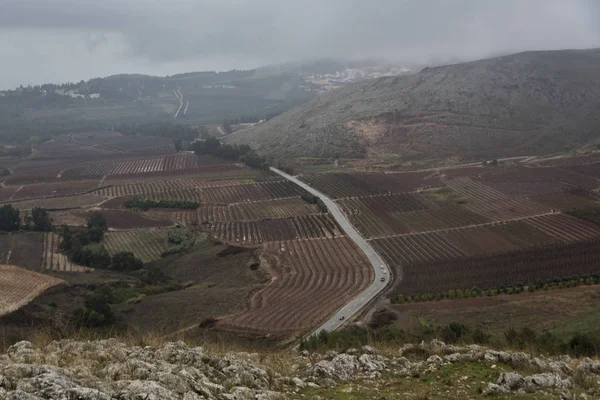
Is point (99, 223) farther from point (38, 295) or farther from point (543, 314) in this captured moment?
point (543, 314)

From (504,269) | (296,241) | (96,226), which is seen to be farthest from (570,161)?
(96,226)

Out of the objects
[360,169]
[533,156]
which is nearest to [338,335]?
[360,169]

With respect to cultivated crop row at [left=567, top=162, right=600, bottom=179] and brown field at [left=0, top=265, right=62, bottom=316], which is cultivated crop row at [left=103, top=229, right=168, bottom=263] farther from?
cultivated crop row at [left=567, top=162, right=600, bottom=179]

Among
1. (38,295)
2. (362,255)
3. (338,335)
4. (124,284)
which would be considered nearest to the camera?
(338,335)

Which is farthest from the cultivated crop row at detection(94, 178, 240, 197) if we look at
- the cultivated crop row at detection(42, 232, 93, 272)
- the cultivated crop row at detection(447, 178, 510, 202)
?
the cultivated crop row at detection(447, 178, 510, 202)

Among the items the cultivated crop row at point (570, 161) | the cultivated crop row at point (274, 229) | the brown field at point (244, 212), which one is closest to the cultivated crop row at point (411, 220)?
the cultivated crop row at point (274, 229)

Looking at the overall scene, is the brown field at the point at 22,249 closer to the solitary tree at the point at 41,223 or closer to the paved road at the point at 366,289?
the solitary tree at the point at 41,223

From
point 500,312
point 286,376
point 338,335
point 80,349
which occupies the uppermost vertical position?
point 80,349
